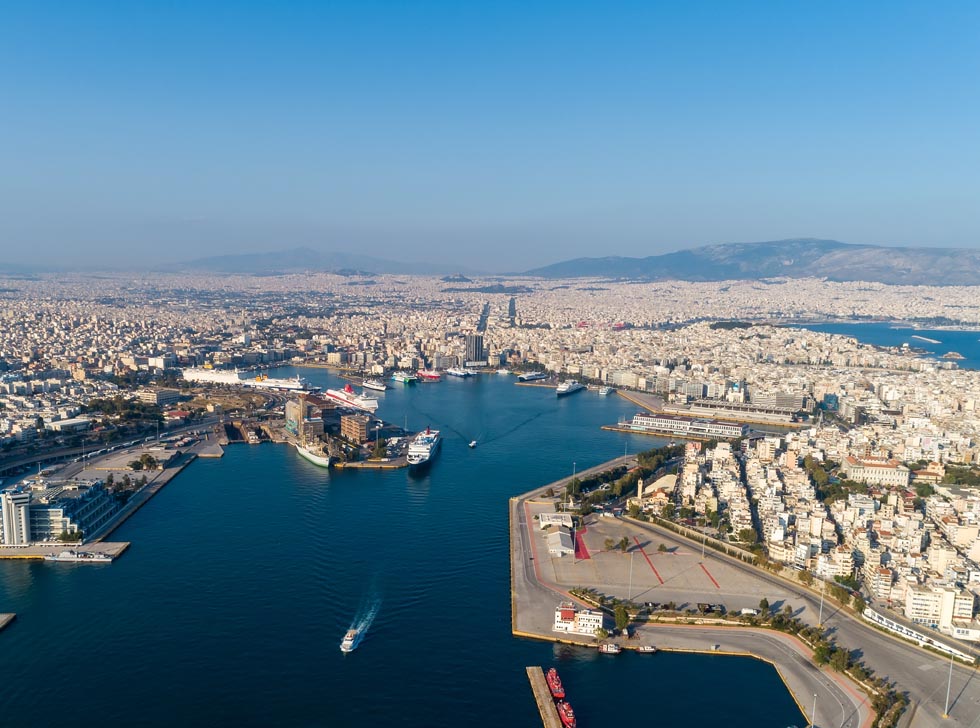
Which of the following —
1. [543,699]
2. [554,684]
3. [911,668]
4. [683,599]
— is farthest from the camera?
[683,599]

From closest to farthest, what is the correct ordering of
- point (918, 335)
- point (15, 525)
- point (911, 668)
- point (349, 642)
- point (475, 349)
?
point (911, 668) → point (349, 642) → point (15, 525) → point (475, 349) → point (918, 335)

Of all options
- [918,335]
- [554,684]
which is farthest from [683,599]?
[918,335]

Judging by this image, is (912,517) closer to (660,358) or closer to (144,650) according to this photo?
(144,650)

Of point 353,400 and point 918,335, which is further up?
point 918,335

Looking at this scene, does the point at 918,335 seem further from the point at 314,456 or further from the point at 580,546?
the point at 580,546

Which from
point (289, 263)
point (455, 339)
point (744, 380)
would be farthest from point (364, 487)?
point (289, 263)

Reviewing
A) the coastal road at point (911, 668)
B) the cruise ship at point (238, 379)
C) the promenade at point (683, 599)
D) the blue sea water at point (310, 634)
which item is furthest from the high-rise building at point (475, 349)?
the coastal road at point (911, 668)
